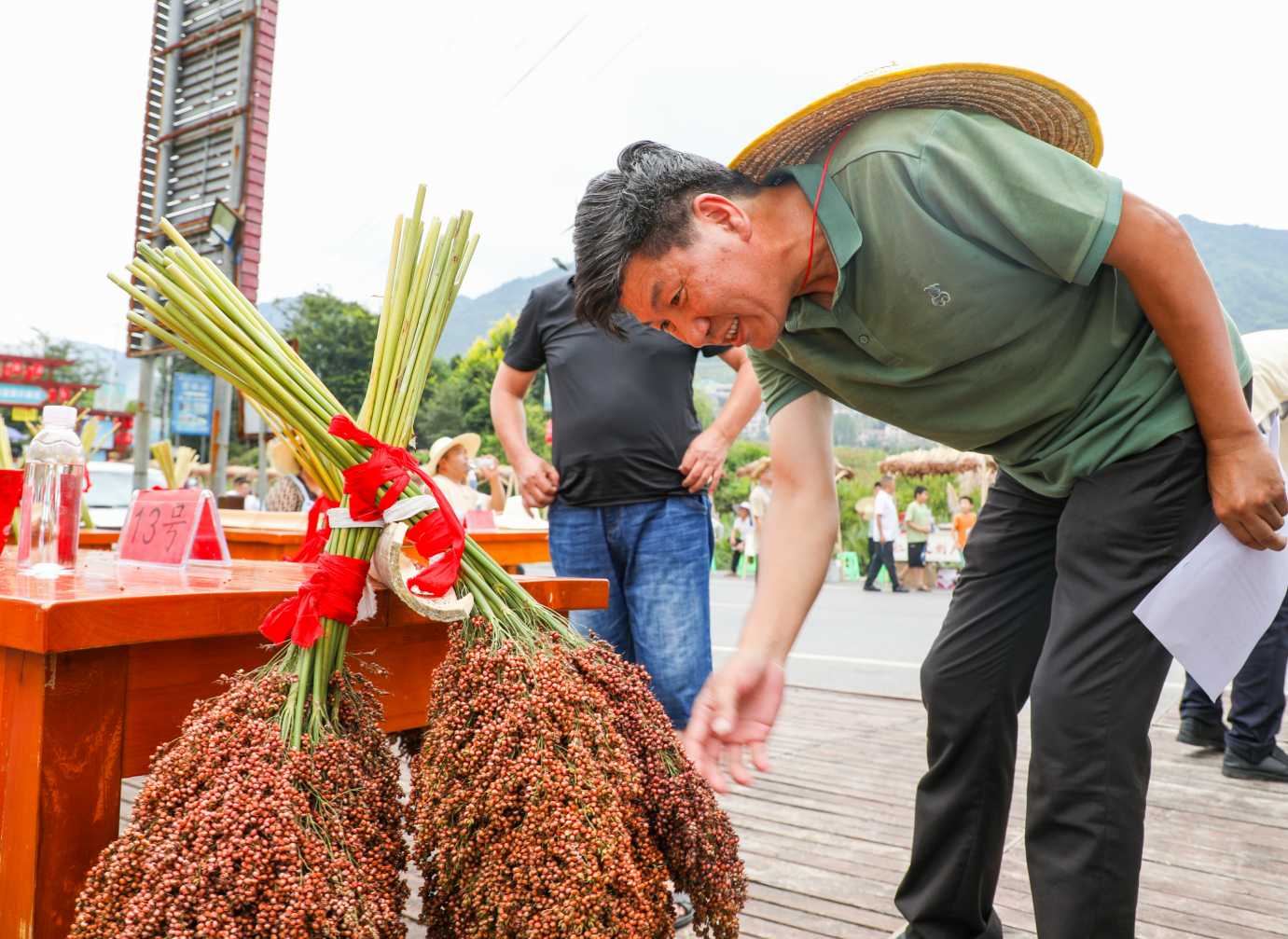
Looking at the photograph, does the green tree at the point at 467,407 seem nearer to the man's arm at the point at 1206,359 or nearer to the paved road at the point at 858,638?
the paved road at the point at 858,638

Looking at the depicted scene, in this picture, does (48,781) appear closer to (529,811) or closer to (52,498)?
(529,811)

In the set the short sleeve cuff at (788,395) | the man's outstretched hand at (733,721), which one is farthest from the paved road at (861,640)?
the man's outstretched hand at (733,721)

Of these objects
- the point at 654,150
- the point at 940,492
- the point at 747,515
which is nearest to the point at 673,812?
the point at 654,150

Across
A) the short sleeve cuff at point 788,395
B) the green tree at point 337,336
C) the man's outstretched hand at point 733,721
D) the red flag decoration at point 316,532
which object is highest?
the green tree at point 337,336

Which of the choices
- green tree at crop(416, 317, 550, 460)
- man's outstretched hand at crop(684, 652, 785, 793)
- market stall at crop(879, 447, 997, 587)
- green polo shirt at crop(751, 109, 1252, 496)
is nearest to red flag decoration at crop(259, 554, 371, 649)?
man's outstretched hand at crop(684, 652, 785, 793)

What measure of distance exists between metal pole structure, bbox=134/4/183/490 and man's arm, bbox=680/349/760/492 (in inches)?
244

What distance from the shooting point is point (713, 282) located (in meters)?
1.37

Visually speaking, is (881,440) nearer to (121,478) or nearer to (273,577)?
(121,478)

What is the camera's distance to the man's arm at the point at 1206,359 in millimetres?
1324

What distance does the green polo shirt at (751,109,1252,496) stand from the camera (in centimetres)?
133

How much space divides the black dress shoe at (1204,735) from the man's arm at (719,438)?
7.63 feet

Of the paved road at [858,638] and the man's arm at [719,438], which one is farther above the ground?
the man's arm at [719,438]

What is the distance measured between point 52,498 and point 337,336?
42588 millimetres

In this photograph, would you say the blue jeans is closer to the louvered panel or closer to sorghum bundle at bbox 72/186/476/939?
sorghum bundle at bbox 72/186/476/939
